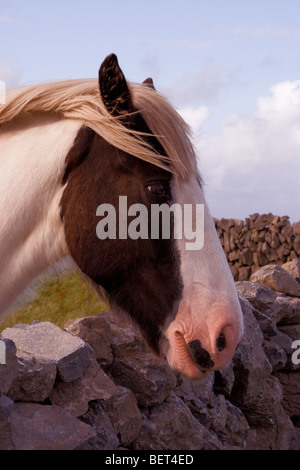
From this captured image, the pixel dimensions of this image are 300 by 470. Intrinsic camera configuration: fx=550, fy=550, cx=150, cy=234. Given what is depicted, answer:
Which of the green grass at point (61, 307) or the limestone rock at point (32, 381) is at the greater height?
the green grass at point (61, 307)

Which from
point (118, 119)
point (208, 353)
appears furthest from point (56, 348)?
point (118, 119)

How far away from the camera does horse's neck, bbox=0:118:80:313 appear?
218 cm

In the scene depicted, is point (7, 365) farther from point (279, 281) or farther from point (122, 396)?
point (279, 281)

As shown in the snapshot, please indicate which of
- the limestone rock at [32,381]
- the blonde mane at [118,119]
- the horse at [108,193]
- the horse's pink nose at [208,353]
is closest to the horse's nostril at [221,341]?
the horse's pink nose at [208,353]

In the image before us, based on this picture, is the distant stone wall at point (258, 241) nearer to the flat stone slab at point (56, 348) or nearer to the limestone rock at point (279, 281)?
the limestone rock at point (279, 281)

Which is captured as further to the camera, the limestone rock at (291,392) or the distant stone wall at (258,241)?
the distant stone wall at (258,241)

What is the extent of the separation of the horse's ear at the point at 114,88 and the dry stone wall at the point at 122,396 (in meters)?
0.94

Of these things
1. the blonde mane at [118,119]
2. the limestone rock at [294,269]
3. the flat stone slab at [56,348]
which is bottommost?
the flat stone slab at [56,348]

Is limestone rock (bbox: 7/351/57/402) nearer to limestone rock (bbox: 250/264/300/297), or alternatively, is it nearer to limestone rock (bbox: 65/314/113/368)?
limestone rock (bbox: 65/314/113/368)

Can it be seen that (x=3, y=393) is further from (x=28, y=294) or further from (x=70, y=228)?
(x=70, y=228)

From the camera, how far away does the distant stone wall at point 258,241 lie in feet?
42.3

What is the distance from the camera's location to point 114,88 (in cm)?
218

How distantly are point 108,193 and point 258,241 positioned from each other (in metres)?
12.0

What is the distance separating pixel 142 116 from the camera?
7.30ft
